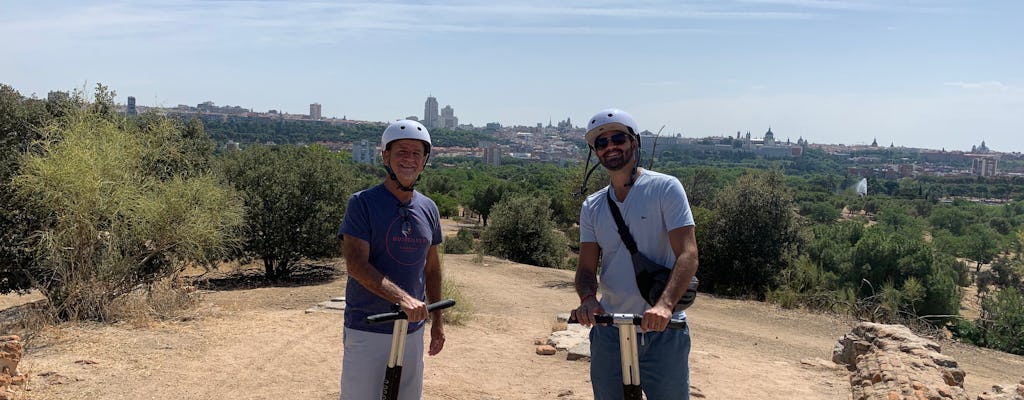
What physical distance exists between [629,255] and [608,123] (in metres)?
0.62

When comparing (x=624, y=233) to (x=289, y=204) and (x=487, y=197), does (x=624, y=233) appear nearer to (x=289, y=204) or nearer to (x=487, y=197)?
(x=289, y=204)

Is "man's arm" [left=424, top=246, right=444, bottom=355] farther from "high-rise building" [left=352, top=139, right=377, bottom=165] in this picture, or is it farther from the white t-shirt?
"high-rise building" [left=352, top=139, right=377, bottom=165]

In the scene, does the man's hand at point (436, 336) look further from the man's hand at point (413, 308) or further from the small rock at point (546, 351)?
the small rock at point (546, 351)

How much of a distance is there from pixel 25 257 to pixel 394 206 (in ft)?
38.8

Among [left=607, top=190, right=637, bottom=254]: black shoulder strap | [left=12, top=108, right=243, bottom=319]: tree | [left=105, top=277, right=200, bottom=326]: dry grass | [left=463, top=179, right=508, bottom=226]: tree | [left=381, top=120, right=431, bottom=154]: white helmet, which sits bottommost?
[left=463, top=179, right=508, bottom=226]: tree

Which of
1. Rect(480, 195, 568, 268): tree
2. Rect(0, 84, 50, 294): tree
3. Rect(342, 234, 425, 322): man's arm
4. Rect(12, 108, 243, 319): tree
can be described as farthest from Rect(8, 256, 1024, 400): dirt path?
Rect(480, 195, 568, 268): tree

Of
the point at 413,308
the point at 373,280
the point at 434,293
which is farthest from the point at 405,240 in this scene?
the point at 434,293

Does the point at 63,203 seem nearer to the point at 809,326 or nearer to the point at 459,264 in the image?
the point at 459,264

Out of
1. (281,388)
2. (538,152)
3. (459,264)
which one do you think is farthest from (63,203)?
(538,152)

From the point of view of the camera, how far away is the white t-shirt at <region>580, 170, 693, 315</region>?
3.16 metres

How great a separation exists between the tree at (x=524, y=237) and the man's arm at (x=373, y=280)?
18.3 m

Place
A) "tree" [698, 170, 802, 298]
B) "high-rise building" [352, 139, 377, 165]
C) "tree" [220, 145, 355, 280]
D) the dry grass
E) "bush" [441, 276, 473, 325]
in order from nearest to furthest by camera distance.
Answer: the dry grass
"bush" [441, 276, 473, 325]
"tree" [220, 145, 355, 280]
"tree" [698, 170, 802, 298]
"high-rise building" [352, 139, 377, 165]

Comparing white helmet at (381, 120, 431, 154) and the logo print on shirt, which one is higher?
white helmet at (381, 120, 431, 154)

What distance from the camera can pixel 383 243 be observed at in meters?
3.31
